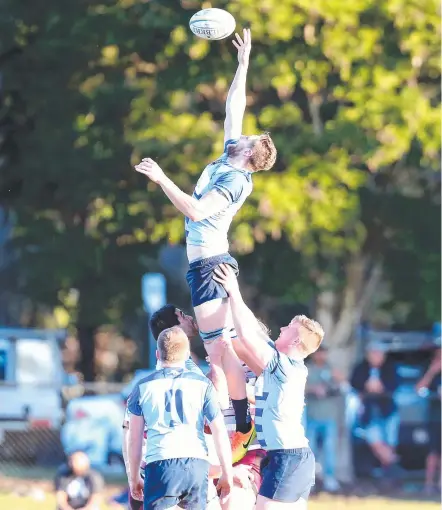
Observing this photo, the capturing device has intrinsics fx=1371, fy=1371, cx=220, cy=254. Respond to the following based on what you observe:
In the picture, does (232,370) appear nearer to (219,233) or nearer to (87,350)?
(219,233)

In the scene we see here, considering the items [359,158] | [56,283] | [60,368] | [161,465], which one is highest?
Answer: [359,158]

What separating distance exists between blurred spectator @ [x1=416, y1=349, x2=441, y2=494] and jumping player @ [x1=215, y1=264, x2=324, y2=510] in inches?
464

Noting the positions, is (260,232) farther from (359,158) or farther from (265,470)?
(265,470)

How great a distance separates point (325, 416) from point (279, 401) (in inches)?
448

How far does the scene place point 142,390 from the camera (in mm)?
9469

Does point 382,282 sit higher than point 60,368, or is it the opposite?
point 382,282

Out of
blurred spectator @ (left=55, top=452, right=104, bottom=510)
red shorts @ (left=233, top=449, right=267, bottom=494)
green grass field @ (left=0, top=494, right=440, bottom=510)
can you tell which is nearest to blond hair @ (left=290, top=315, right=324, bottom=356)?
red shorts @ (left=233, top=449, right=267, bottom=494)

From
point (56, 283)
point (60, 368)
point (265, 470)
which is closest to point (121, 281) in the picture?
point (56, 283)

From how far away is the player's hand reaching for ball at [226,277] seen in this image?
32.2 ft

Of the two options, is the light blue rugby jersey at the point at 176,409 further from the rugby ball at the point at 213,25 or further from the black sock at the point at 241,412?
the rugby ball at the point at 213,25

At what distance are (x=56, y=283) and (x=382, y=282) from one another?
6851mm

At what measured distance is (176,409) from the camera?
9359 millimetres

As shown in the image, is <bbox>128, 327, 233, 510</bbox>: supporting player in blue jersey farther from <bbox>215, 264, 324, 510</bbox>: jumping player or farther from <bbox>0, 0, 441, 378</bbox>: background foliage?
<bbox>0, 0, 441, 378</bbox>: background foliage

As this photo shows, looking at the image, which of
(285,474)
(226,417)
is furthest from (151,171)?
(285,474)
